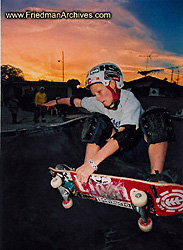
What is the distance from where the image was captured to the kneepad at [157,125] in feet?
4.43

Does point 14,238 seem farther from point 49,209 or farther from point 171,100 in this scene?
point 171,100

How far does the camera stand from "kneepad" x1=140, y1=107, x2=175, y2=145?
135 centimetres

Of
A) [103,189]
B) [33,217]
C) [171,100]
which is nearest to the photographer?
[103,189]

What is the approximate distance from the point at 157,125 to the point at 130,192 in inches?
22.3

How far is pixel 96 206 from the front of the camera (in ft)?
5.46

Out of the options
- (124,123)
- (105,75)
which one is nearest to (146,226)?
(124,123)

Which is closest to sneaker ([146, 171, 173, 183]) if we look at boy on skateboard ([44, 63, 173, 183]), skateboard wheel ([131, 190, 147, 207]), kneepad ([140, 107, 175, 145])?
boy on skateboard ([44, 63, 173, 183])

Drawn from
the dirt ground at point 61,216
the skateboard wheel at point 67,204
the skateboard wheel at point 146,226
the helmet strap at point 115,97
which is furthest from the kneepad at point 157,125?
the skateboard wheel at point 67,204

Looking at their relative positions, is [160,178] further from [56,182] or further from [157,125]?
[56,182]

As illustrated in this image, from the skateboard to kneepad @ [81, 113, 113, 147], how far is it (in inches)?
13.7

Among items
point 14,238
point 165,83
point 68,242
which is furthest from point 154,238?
point 165,83

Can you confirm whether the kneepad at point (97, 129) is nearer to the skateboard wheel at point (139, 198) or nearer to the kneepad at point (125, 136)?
the kneepad at point (125, 136)

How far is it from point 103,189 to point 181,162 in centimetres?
128

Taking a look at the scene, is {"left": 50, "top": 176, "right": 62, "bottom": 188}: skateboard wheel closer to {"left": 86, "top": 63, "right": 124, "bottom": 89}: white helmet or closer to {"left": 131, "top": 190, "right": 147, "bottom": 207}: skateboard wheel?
{"left": 131, "top": 190, "right": 147, "bottom": 207}: skateboard wheel
